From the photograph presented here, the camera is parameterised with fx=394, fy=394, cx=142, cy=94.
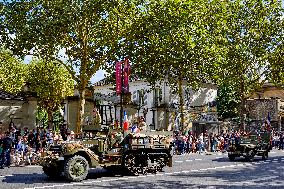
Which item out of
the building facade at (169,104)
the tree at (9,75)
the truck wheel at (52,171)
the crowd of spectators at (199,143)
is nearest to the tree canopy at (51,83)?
the tree at (9,75)

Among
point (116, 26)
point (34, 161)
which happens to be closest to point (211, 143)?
point (116, 26)

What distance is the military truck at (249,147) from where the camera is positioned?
23.0 m

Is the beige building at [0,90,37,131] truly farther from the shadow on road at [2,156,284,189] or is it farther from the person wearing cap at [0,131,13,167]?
the shadow on road at [2,156,284,189]

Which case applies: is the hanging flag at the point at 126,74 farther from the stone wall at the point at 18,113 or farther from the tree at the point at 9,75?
the tree at the point at 9,75

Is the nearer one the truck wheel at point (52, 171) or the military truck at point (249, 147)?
the truck wheel at point (52, 171)

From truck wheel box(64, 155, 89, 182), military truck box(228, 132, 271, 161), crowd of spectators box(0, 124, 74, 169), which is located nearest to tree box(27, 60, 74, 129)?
crowd of spectators box(0, 124, 74, 169)

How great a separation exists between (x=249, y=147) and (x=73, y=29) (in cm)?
1333

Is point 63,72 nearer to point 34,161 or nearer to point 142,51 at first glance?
point 142,51

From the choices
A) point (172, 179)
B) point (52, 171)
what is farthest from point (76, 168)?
point (172, 179)

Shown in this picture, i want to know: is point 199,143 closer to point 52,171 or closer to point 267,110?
point 52,171

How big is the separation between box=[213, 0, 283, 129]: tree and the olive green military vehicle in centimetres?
2142

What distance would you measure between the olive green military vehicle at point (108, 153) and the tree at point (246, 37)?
2142cm

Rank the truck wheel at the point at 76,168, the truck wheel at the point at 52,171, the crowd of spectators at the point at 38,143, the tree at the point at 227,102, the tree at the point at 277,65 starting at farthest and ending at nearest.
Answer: the tree at the point at 227,102 → the tree at the point at 277,65 → the crowd of spectators at the point at 38,143 → the truck wheel at the point at 52,171 → the truck wheel at the point at 76,168

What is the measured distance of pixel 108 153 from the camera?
15781mm
